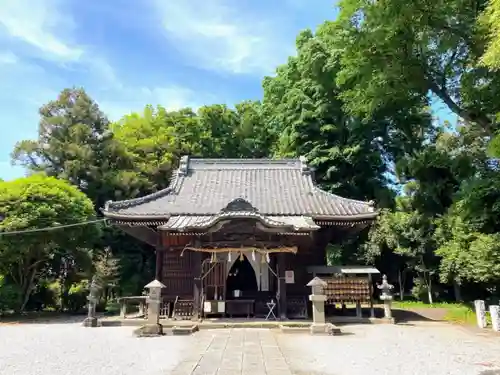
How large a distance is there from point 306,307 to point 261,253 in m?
2.35

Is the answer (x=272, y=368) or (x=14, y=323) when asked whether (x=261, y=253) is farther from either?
(x=14, y=323)

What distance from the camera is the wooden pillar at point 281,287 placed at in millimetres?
12482

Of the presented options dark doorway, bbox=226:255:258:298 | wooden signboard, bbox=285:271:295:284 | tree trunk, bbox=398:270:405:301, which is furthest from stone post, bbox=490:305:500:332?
tree trunk, bbox=398:270:405:301

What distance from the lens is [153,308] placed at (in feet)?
33.3

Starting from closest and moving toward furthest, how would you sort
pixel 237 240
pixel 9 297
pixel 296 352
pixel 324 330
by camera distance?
pixel 296 352 < pixel 324 330 < pixel 237 240 < pixel 9 297

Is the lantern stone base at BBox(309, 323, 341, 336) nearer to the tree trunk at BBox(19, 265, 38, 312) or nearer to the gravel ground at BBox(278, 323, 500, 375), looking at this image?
the gravel ground at BBox(278, 323, 500, 375)

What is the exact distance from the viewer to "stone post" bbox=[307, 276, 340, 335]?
9967mm

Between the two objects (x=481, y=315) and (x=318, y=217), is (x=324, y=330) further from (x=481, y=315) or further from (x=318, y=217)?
(x=481, y=315)

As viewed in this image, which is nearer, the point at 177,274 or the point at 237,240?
the point at 237,240

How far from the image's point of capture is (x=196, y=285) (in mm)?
12781

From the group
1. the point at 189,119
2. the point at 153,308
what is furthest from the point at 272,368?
the point at 189,119

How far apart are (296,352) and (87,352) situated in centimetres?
391

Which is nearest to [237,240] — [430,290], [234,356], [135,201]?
[135,201]

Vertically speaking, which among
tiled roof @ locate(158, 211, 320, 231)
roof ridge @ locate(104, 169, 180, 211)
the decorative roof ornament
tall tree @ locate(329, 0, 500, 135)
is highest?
tall tree @ locate(329, 0, 500, 135)
